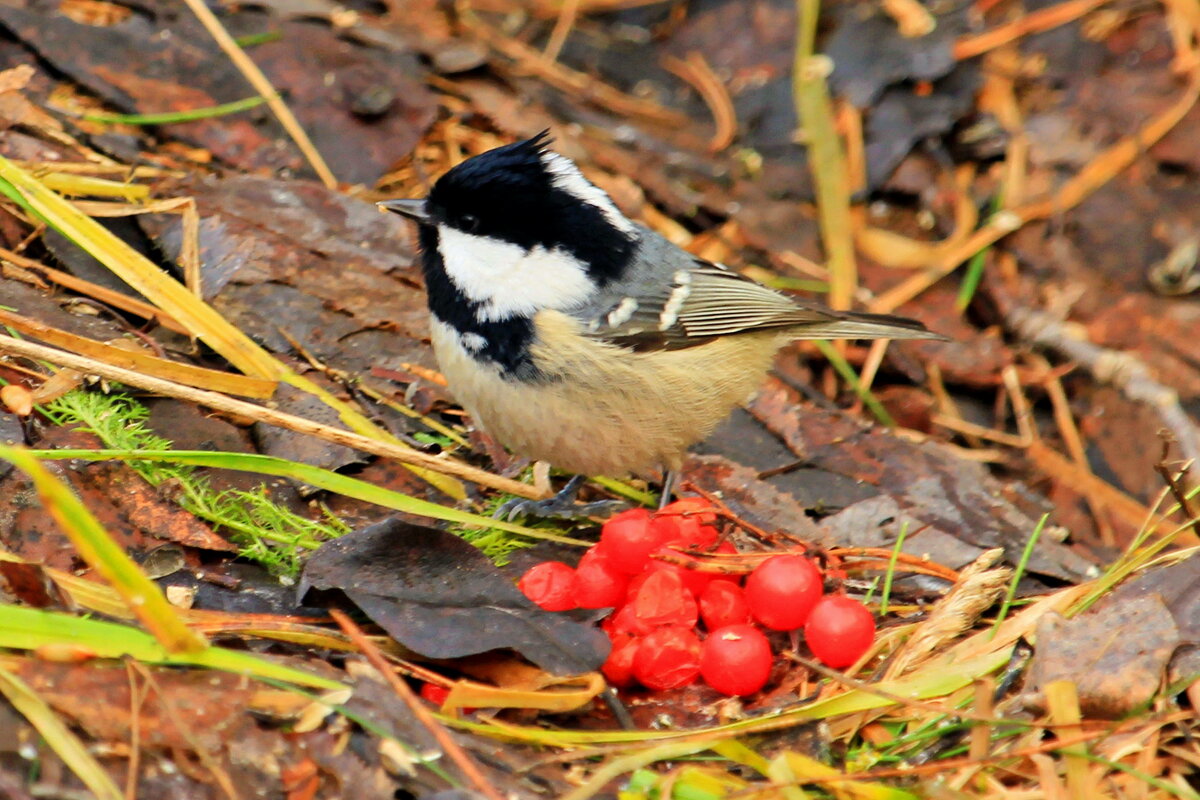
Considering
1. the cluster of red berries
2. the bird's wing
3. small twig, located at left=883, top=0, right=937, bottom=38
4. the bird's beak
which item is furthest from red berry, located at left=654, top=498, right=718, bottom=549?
small twig, located at left=883, top=0, right=937, bottom=38

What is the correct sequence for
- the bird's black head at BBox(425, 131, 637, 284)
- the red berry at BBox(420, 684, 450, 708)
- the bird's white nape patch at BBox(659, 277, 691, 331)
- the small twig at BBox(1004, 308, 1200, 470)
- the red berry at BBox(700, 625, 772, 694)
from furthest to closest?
the small twig at BBox(1004, 308, 1200, 470) < the bird's white nape patch at BBox(659, 277, 691, 331) < the bird's black head at BBox(425, 131, 637, 284) < the red berry at BBox(700, 625, 772, 694) < the red berry at BBox(420, 684, 450, 708)

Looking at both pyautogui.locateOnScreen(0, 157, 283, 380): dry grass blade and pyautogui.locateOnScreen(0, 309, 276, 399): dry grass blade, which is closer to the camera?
pyautogui.locateOnScreen(0, 309, 276, 399): dry grass blade

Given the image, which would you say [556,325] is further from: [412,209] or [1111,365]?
[1111,365]

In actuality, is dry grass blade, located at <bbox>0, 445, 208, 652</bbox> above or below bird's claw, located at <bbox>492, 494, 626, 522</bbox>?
above

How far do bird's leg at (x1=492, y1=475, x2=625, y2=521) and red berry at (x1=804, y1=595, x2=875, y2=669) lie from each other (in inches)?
35.5

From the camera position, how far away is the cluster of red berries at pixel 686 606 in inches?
97.0

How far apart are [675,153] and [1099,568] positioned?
7.48ft

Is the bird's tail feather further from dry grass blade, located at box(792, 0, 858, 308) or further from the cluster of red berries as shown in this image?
the cluster of red berries

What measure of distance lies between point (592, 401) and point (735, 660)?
3.08 ft

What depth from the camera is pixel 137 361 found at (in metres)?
2.86

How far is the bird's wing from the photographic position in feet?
10.7

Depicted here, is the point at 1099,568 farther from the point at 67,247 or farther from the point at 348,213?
the point at 67,247

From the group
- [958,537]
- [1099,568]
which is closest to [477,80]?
[958,537]

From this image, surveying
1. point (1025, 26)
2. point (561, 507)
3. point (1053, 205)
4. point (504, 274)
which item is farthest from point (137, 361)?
point (1025, 26)
